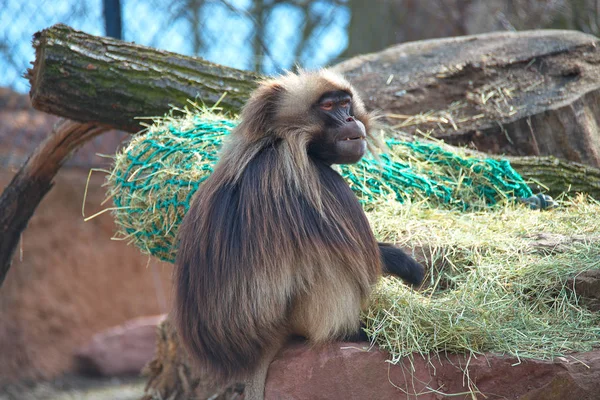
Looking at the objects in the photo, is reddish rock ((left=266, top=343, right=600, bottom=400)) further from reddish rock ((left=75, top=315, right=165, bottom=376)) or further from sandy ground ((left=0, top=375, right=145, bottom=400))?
reddish rock ((left=75, top=315, right=165, bottom=376))

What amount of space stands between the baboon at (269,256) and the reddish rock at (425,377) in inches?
4.9

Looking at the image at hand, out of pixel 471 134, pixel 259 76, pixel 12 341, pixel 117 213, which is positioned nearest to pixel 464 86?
pixel 471 134

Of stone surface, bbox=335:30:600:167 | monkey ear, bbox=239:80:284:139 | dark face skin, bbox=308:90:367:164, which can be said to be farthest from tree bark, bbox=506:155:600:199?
monkey ear, bbox=239:80:284:139

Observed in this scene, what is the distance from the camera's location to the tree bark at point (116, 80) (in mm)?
4203

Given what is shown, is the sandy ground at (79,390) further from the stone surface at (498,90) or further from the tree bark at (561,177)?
the tree bark at (561,177)

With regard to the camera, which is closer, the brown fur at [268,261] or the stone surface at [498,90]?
the brown fur at [268,261]

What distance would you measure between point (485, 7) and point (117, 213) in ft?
21.1

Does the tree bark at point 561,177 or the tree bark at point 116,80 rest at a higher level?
the tree bark at point 116,80

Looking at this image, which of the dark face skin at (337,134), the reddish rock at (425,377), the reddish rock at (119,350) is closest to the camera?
the reddish rock at (425,377)

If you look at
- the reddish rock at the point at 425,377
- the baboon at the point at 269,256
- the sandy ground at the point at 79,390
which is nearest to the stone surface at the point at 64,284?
the sandy ground at the point at 79,390

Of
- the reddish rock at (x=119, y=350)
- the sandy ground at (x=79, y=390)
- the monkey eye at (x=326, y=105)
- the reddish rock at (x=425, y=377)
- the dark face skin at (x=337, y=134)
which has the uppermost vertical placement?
the monkey eye at (x=326, y=105)

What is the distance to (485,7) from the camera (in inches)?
346

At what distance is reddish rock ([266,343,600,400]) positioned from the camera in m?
2.66

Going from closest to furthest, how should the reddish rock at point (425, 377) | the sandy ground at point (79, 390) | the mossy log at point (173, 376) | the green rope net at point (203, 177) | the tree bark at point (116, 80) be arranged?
the reddish rock at point (425, 377) < the green rope net at point (203, 177) < the tree bark at point (116, 80) < the mossy log at point (173, 376) < the sandy ground at point (79, 390)
